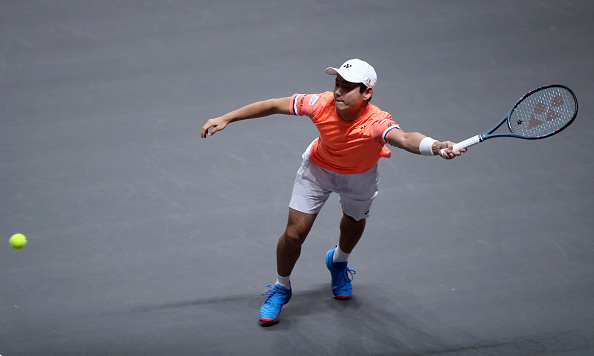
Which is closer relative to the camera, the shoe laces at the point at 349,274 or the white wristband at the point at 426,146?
the white wristband at the point at 426,146

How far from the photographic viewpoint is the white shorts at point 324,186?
13.2 ft

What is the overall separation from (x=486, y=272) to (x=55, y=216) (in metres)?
2.97

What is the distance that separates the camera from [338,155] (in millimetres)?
3906

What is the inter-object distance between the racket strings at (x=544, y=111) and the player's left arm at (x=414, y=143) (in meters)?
0.55

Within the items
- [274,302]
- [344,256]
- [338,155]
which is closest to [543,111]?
[338,155]

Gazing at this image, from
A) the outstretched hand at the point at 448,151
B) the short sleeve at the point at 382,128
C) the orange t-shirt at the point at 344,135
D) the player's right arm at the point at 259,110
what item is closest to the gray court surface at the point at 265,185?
the orange t-shirt at the point at 344,135

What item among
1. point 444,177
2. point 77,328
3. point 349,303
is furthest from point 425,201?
point 77,328

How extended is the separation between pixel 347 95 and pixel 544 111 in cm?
103

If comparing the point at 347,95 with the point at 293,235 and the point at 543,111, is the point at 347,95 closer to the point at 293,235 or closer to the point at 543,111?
the point at 293,235

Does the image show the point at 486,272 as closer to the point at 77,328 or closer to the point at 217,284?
the point at 217,284

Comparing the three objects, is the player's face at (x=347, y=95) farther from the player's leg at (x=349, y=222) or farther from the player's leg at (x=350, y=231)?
the player's leg at (x=350, y=231)

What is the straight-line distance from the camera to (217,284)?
4.48 m

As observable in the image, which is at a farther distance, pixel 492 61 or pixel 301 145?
pixel 492 61

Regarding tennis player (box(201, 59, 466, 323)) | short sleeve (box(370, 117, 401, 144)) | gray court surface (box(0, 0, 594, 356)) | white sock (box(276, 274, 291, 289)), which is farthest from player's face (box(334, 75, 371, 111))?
gray court surface (box(0, 0, 594, 356))
